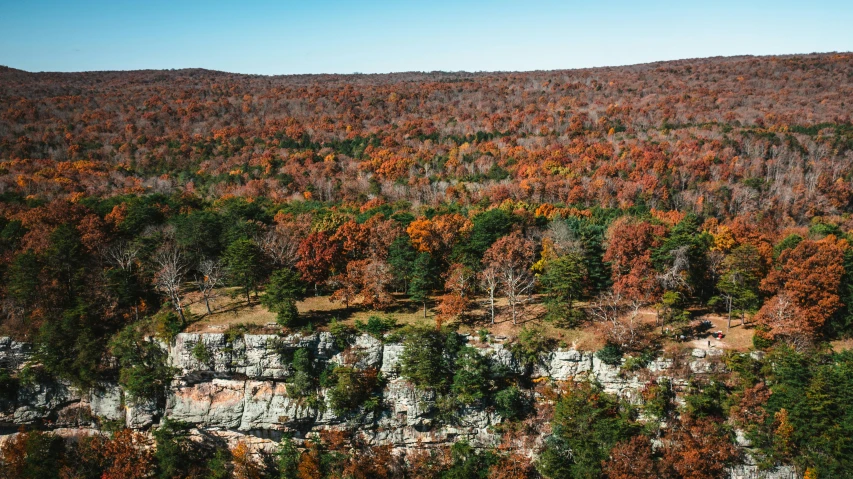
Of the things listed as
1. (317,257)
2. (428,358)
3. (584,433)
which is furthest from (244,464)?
(584,433)

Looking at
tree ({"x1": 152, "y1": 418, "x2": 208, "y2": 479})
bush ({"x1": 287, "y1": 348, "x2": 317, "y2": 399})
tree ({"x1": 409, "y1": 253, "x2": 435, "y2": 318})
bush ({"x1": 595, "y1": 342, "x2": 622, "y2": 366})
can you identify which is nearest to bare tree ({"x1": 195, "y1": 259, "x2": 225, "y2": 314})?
tree ({"x1": 152, "y1": 418, "x2": 208, "y2": 479})

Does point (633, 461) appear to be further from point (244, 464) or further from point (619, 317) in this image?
point (244, 464)

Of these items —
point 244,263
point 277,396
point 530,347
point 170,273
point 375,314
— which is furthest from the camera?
point 375,314

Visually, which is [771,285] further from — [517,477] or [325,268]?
[325,268]

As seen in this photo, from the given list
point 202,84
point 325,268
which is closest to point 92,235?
point 325,268

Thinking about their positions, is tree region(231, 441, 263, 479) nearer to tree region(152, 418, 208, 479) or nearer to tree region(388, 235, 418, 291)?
tree region(152, 418, 208, 479)

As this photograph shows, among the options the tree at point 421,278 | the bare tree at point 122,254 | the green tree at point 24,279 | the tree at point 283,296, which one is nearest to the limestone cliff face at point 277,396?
the tree at point 283,296
